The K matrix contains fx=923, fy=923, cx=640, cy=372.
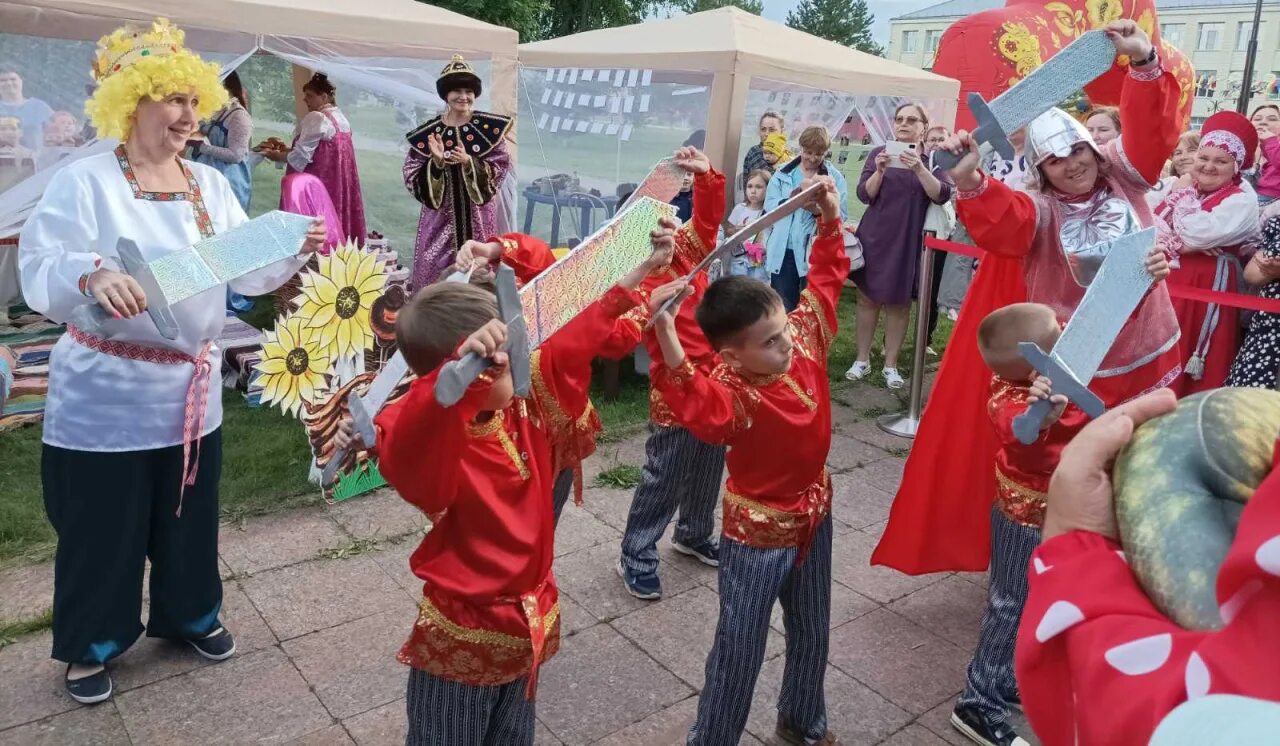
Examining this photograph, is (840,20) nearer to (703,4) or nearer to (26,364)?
(703,4)

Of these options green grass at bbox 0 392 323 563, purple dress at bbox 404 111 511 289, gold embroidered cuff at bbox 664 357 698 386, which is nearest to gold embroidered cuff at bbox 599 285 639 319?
gold embroidered cuff at bbox 664 357 698 386

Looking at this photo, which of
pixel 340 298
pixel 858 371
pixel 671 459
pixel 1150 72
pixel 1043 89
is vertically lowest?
pixel 858 371

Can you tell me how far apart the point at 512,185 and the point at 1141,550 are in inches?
229

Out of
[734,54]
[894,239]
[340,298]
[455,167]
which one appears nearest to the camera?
[340,298]

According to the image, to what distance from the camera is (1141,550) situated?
3.01 ft

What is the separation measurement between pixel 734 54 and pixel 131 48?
14.8 ft

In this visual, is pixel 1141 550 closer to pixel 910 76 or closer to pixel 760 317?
pixel 760 317

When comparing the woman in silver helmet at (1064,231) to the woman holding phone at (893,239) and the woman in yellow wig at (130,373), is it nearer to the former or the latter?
the woman in yellow wig at (130,373)

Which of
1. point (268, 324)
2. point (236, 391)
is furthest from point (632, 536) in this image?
point (268, 324)

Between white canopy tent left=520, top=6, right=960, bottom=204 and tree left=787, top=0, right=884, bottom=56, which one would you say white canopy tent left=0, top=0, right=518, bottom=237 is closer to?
white canopy tent left=520, top=6, right=960, bottom=204

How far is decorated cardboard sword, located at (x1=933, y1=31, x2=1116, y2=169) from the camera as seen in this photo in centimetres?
218

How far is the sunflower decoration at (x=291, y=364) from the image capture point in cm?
331

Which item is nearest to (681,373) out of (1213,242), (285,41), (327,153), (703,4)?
(1213,242)

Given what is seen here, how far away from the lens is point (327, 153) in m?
6.83
